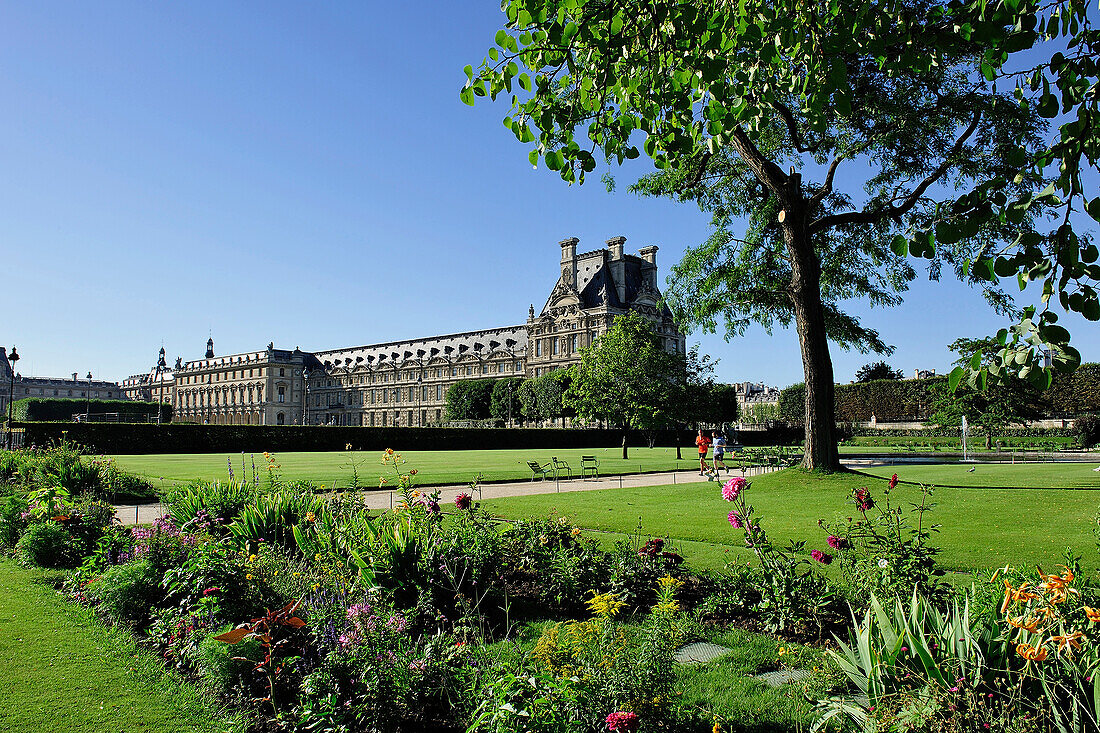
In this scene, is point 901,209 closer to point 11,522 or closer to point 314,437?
point 11,522

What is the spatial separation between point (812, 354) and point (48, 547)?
620 inches

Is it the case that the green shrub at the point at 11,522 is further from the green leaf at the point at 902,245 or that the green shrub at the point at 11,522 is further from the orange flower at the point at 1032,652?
the orange flower at the point at 1032,652

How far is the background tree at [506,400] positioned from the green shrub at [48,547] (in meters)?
74.4

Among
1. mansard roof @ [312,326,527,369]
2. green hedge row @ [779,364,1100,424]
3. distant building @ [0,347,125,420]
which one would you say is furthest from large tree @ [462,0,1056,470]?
distant building @ [0,347,125,420]

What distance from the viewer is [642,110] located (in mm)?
5398

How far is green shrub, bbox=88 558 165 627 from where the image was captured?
6215 millimetres

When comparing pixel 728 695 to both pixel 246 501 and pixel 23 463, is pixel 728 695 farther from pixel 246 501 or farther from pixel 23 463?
pixel 23 463

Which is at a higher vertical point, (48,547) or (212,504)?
(212,504)

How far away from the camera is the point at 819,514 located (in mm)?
13086

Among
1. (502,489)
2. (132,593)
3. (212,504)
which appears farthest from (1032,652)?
(502,489)

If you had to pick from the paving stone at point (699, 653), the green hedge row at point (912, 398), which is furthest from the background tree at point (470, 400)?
the paving stone at point (699, 653)

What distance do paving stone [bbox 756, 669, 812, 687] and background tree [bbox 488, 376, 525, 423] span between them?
78.7 metres

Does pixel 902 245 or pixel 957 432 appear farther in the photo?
pixel 957 432

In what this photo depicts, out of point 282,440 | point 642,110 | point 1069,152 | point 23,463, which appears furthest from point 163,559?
point 282,440
